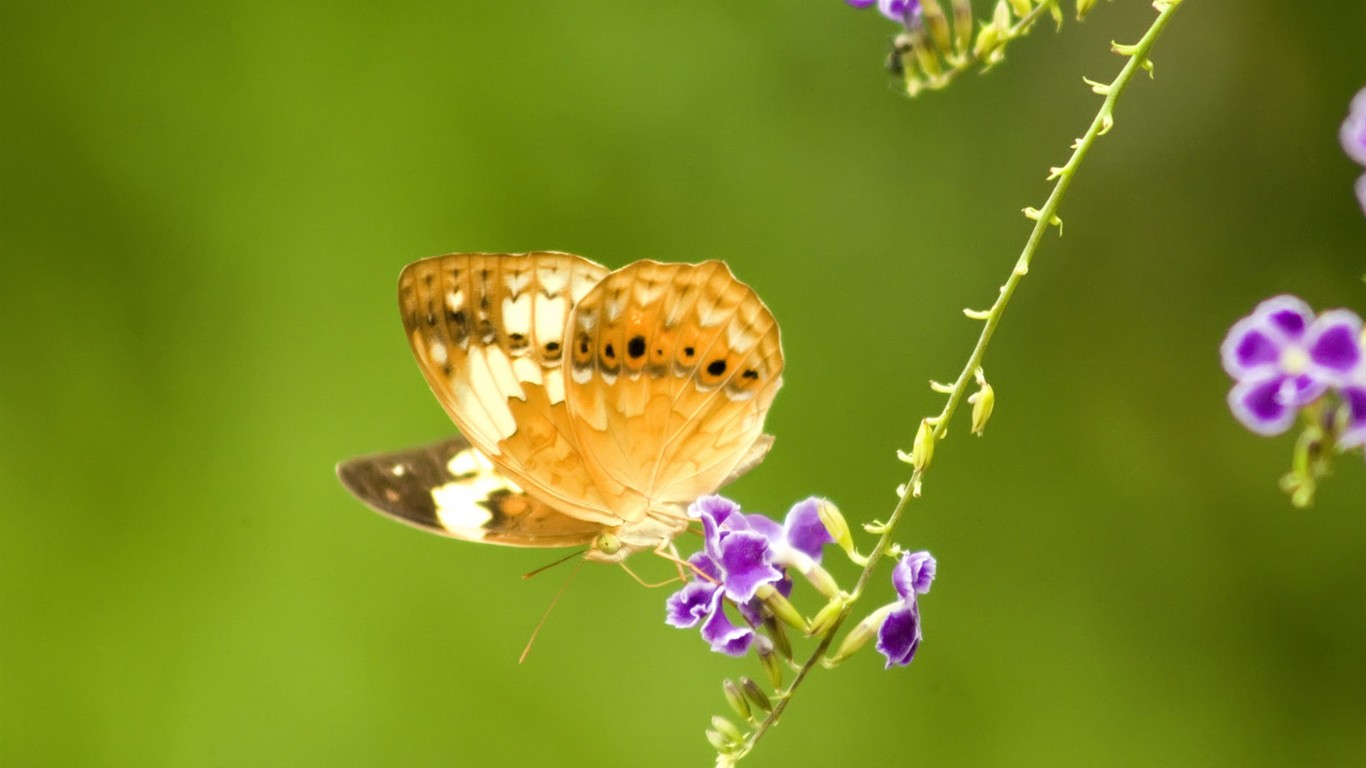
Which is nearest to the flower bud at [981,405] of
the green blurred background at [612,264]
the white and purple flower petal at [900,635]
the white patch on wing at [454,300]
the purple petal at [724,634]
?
the white and purple flower petal at [900,635]

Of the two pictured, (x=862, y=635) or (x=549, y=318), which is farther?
(x=549, y=318)

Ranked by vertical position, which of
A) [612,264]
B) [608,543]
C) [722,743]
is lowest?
[722,743]

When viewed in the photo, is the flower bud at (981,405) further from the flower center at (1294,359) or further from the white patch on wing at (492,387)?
the white patch on wing at (492,387)

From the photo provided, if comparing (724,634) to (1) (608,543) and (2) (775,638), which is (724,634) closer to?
(2) (775,638)

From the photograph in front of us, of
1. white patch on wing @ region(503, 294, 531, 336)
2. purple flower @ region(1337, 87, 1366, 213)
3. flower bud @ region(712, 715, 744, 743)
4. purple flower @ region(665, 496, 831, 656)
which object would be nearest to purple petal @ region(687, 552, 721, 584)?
purple flower @ region(665, 496, 831, 656)

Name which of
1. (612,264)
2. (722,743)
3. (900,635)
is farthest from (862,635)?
(612,264)
